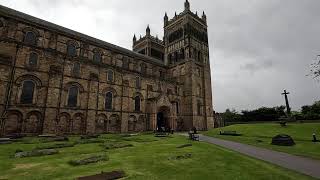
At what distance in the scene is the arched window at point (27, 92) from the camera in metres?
25.7

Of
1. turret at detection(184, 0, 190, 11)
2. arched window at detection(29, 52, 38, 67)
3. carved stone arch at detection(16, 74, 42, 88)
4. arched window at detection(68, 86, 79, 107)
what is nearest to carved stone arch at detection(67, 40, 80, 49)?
arched window at detection(29, 52, 38, 67)

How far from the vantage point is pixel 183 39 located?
2085 inches

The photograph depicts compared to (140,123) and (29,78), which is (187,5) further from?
(29,78)

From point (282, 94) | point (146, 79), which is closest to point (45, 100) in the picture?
point (146, 79)

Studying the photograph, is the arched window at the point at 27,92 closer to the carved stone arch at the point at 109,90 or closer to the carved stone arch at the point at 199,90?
the carved stone arch at the point at 109,90

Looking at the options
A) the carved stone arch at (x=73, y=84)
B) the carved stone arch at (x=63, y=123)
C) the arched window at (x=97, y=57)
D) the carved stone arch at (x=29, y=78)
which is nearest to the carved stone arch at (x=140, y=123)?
the carved stone arch at (x=73, y=84)

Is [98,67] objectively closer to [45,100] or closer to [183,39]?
[45,100]

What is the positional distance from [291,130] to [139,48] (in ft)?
163

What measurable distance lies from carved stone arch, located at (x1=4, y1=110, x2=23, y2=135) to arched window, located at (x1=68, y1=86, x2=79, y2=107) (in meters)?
6.42

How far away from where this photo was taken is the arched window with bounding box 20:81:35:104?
2573 centimetres

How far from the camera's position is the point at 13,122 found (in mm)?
24344

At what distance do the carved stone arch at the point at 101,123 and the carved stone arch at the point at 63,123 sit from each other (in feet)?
14.1

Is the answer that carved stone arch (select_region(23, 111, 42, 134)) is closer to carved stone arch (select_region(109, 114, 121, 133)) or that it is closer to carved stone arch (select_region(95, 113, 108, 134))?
carved stone arch (select_region(95, 113, 108, 134))

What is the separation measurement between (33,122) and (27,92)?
4.08 m
